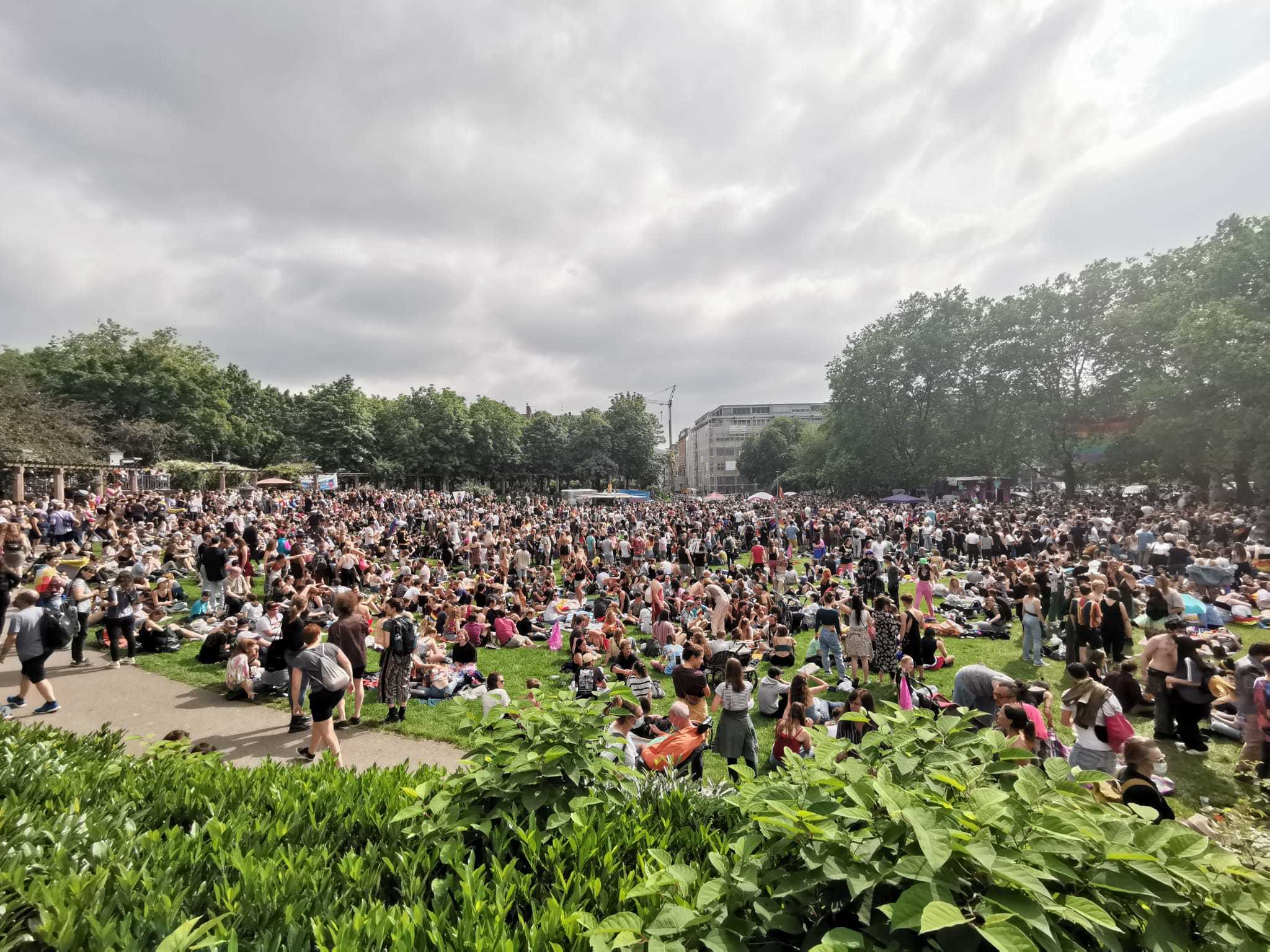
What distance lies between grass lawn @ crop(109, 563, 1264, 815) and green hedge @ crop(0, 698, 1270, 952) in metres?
0.72

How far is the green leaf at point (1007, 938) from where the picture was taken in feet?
4.42

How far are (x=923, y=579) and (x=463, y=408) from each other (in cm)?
6388

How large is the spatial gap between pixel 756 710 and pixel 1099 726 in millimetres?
4200

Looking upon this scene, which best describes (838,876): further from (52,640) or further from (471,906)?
(52,640)

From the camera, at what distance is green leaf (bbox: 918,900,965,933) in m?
1.34

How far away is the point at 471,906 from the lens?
2.09 meters

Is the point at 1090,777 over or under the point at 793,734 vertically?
over

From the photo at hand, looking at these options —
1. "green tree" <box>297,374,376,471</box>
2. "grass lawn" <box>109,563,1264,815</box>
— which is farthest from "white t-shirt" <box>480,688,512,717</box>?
"green tree" <box>297,374,376,471</box>

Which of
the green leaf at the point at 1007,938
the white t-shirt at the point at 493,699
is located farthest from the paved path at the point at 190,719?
the green leaf at the point at 1007,938

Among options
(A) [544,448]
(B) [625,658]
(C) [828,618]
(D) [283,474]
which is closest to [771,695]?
(C) [828,618]

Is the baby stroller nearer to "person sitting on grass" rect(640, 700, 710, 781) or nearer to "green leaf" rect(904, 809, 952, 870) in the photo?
Result: "person sitting on grass" rect(640, 700, 710, 781)

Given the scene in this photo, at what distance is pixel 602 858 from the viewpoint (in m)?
2.48

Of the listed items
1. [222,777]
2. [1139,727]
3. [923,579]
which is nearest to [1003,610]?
[923,579]

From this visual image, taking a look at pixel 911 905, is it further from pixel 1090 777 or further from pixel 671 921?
pixel 1090 777
